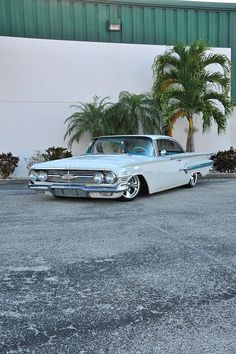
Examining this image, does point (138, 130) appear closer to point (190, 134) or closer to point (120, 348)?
point (190, 134)

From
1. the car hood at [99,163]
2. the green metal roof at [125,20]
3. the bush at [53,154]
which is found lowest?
the car hood at [99,163]

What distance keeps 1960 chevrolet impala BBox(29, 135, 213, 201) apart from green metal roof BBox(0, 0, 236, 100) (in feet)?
23.7

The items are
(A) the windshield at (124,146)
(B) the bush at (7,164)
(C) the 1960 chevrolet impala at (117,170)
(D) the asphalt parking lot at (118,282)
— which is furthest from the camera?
(B) the bush at (7,164)

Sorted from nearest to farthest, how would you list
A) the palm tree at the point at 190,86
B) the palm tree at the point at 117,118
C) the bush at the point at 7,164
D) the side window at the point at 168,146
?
the side window at the point at 168,146 → the bush at the point at 7,164 → the palm tree at the point at 190,86 → the palm tree at the point at 117,118

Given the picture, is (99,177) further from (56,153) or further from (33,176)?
(56,153)

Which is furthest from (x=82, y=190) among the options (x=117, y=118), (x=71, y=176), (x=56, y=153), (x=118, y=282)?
(x=117, y=118)

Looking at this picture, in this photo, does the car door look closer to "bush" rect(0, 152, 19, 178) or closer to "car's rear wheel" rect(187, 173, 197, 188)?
"car's rear wheel" rect(187, 173, 197, 188)

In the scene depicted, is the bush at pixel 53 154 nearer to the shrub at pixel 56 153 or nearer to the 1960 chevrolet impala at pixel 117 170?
the shrub at pixel 56 153

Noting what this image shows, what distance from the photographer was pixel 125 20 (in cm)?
1544

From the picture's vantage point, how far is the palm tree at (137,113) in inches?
533

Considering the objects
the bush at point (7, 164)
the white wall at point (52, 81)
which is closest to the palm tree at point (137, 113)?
the white wall at point (52, 81)

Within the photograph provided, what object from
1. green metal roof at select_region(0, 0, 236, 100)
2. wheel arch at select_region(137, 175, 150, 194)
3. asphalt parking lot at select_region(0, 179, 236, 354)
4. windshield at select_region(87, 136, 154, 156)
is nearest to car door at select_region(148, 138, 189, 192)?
wheel arch at select_region(137, 175, 150, 194)

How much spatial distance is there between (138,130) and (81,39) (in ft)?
13.6

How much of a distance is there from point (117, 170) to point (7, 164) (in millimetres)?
5788
